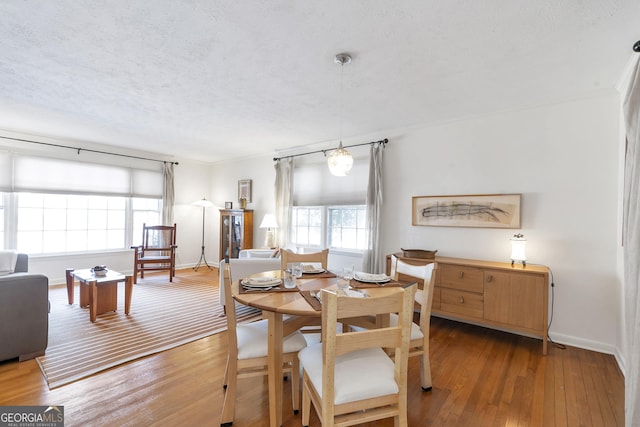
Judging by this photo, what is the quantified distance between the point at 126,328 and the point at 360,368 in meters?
2.87

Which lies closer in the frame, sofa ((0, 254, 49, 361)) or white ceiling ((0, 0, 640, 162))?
white ceiling ((0, 0, 640, 162))

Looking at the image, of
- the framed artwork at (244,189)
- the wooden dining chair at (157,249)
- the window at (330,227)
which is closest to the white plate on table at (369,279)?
the window at (330,227)

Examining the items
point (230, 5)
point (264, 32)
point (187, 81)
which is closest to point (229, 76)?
point (187, 81)

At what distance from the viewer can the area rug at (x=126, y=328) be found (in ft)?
8.02

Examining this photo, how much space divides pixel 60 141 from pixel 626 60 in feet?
23.9

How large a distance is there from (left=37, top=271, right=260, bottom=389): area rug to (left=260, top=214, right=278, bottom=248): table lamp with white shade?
1.20 meters

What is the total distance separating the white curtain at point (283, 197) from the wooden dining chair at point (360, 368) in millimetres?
3873

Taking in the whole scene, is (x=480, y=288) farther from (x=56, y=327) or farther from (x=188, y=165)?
(x=188, y=165)

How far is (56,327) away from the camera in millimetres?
3146

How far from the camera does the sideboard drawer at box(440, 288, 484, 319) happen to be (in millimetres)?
3070

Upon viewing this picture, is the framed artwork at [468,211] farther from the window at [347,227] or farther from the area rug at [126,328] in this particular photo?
the area rug at [126,328]

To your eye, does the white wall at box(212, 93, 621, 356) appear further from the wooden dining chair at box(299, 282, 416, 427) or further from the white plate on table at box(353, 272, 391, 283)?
the wooden dining chair at box(299, 282, 416, 427)

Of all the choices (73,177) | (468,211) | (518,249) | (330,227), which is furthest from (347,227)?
(73,177)

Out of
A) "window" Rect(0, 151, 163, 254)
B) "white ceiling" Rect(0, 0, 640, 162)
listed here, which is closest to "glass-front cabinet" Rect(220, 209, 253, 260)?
"window" Rect(0, 151, 163, 254)
